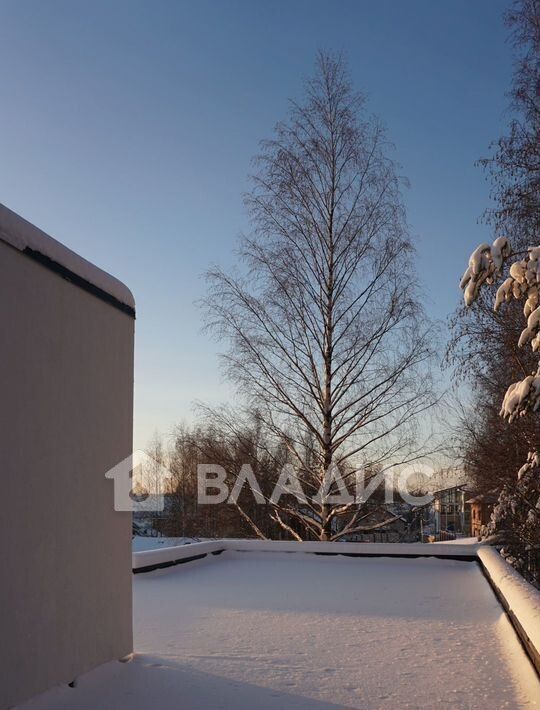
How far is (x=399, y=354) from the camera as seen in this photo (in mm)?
10156

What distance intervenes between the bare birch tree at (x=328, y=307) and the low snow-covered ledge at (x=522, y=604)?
4189 millimetres

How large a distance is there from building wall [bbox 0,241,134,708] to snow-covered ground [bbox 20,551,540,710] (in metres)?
0.16

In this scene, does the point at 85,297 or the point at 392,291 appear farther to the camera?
the point at 392,291

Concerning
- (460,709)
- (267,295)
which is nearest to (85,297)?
(460,709)

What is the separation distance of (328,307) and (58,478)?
7946 millimetres

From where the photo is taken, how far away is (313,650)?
3598 millimetres

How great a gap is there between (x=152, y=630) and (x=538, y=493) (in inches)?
267

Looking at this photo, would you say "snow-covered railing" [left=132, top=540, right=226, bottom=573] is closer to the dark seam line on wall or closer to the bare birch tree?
the bare birch tree

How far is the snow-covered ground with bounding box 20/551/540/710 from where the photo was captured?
8.86 ft

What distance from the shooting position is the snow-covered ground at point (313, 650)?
2701 millimetres

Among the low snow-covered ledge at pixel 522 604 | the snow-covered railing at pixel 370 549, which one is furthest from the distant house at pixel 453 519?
the low snow-covered ledge at pixel 522 604

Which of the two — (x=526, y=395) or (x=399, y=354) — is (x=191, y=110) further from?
(x=526, y=395)

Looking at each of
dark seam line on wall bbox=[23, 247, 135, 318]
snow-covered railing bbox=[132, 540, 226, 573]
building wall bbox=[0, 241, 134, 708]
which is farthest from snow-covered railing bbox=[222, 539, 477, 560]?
dark seam line on wall bbox=[23, 247, 135, 318]

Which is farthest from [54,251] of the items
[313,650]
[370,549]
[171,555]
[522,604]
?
[370,549]
